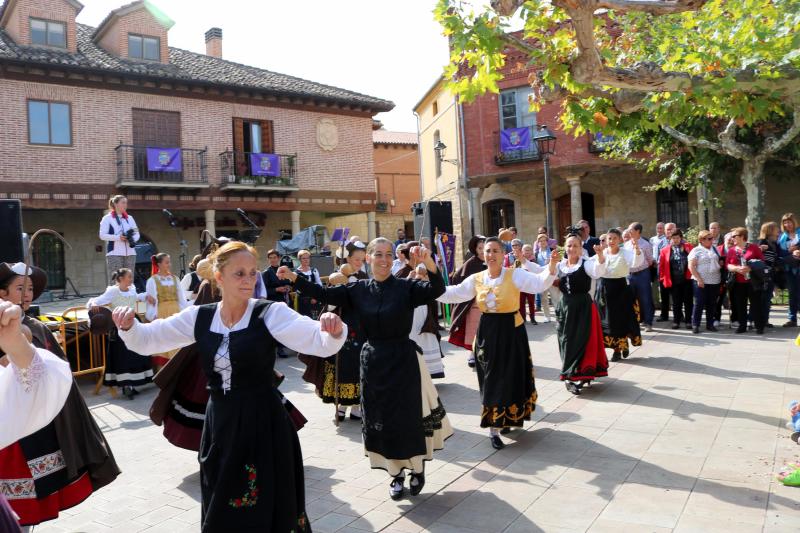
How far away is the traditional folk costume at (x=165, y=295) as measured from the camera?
9.16 metres

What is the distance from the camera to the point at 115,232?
984cm

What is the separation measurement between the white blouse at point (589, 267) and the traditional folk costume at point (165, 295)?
18.5ft

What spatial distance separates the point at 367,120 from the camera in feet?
83.3

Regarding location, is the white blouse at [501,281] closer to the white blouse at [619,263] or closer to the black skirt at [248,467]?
the black skirt at [248,467]

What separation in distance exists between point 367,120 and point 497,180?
6260mm

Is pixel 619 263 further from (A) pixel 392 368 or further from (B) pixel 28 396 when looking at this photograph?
(B) pixel 28 396

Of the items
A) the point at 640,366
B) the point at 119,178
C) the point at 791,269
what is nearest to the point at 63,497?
the point at 640,366

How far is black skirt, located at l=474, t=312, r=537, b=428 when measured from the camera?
554cm

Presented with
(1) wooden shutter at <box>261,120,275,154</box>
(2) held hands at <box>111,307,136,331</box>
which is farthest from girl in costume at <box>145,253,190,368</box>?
(1) wooden shutter at <box>261,120,275,154</box>

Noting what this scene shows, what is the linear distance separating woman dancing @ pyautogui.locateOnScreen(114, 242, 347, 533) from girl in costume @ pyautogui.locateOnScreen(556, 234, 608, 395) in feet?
15.1

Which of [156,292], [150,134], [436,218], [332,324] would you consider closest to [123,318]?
[332,324]

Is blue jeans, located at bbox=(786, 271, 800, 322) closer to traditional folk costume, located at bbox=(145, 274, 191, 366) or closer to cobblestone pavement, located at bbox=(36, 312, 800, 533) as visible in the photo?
cobblestone pavement, located at bbox=(36, 312, 800, 533)

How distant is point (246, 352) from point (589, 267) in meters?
4.95

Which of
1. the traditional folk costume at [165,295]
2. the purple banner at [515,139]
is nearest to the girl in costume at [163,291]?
the traditional folk costume at [165,295]
